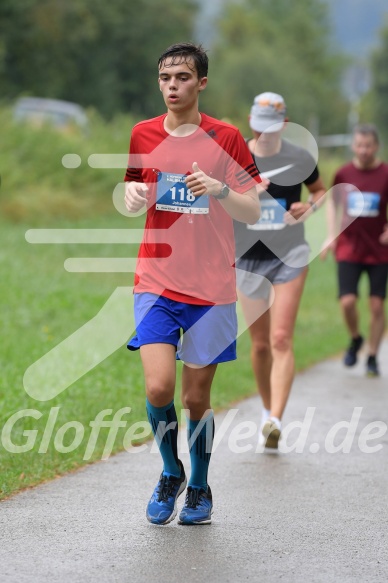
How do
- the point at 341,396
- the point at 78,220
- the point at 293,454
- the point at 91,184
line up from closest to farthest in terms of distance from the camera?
the point at 293,454, the point at 341,396, the point at 78,220, the point at 91,184

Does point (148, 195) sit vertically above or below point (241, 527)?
above

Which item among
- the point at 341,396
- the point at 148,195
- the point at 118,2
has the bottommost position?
the point at 341,396

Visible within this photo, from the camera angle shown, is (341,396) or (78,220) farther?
(78,220)

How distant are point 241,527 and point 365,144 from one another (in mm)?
6329

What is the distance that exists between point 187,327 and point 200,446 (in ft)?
2.02

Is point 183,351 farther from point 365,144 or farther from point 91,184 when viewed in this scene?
point 91,184

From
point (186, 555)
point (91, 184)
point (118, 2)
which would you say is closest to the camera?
point (186, 555)

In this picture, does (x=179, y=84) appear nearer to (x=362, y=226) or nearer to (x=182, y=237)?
(x=182, y=237)

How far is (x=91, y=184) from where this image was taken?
972 inches

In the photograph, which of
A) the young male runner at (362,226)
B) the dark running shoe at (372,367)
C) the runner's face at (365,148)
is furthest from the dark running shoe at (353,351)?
the runner's face at (365,148)

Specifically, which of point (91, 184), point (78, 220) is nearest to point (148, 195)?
point (78, 220)

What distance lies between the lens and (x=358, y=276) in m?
11.9

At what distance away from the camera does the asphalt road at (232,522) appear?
4.88m

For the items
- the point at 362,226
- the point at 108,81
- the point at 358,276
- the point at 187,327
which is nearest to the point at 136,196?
the point at 187,327
